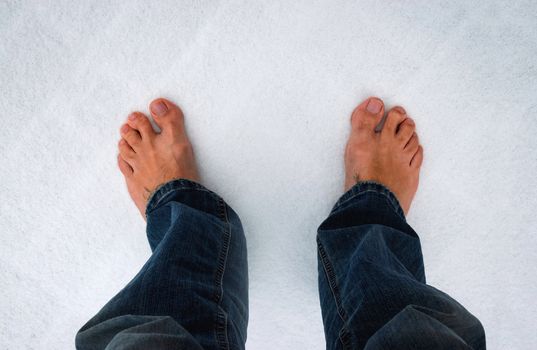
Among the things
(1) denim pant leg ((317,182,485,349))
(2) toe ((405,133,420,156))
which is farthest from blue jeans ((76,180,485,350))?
(2) toe ((405,133,420,156))

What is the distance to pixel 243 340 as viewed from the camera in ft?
2.15

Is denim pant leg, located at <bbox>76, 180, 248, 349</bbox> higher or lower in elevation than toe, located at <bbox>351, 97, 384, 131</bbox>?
lower

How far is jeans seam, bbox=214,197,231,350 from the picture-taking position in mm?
581

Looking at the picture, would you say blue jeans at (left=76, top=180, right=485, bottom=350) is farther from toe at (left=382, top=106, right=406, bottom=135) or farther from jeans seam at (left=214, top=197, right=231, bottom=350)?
toe at (left=382, top=106, right=406, bottom=135)

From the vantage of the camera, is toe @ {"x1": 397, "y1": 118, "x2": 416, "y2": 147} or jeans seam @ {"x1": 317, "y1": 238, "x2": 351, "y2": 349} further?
toe @ {"x1": 397, "y1": 118, "x2": 416, "y2": 147}

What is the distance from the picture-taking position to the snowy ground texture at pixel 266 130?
0.74 m

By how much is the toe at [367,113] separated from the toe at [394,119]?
0.03 m

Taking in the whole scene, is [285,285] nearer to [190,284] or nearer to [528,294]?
[190,284]

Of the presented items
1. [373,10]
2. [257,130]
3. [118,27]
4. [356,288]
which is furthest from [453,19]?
[118,27]

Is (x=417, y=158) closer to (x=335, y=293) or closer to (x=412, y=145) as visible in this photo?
(x=412, y=145)

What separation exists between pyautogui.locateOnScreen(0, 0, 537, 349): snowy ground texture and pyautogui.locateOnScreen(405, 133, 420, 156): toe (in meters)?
0.02

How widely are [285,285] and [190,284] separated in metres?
0.33

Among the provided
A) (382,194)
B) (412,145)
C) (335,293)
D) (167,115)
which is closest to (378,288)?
(335,293)

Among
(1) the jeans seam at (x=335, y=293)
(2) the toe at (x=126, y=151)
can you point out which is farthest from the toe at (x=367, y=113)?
(2) the toe at (x=126, y=151)
